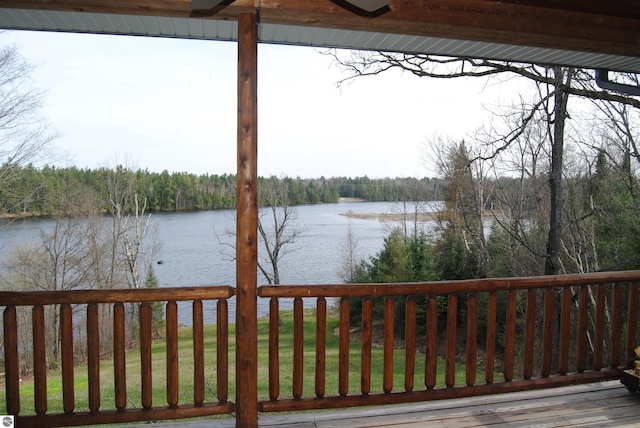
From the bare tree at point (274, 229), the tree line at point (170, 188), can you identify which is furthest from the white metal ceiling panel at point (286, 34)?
the bare tree at point (274, 229)

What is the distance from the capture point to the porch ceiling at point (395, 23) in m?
2.35

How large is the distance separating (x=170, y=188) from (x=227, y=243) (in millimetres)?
5547

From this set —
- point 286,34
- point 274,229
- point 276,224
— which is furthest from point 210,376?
point 286,34

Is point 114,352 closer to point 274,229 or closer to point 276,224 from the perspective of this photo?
point 276,224

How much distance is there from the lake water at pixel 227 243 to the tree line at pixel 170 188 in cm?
51

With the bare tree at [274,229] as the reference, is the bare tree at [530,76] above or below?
above

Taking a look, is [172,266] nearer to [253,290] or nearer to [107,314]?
[107,314]

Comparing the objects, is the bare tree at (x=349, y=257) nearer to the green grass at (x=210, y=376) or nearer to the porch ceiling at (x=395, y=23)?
the green grass at (x=210, y=376)

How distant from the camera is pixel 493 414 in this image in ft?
9.12

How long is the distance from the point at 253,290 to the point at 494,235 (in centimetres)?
1316

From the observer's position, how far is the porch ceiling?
7.72 feet

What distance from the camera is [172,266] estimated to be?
1535cm

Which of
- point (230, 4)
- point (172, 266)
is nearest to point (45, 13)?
point (230, 4)

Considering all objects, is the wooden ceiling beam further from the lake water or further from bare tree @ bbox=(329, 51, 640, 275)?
the lake water
